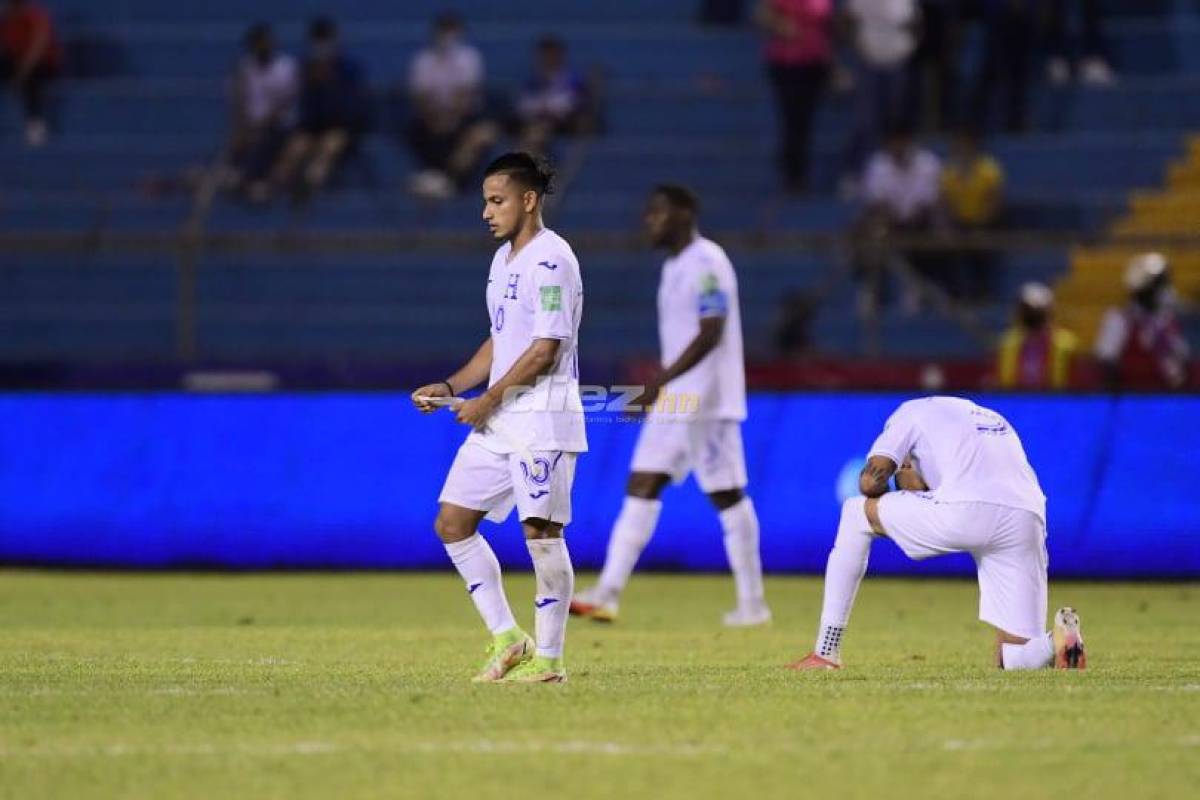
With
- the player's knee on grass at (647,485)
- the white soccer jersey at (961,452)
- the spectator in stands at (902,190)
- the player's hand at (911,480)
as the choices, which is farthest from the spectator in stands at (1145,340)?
the white soccer jersey at (961,452)

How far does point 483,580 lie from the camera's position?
33.2 ft

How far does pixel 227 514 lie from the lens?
58.4ft

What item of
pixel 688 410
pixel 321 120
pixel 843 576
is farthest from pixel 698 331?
pixel 321 120

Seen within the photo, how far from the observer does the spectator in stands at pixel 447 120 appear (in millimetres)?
24797

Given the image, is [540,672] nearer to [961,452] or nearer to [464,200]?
[961,452]

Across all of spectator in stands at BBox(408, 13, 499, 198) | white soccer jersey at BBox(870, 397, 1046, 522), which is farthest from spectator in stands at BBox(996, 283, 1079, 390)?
white soccer jersey at BBox(870, 397, 1046, 522)

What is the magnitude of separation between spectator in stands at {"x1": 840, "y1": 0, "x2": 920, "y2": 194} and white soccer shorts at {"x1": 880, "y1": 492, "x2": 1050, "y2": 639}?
1386 centimetres

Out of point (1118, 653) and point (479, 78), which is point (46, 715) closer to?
point (1118, 653)

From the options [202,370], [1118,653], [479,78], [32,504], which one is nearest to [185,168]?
[479,78]

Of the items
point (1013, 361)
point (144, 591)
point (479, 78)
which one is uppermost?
point (479, 78)

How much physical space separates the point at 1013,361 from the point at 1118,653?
7.41 meters

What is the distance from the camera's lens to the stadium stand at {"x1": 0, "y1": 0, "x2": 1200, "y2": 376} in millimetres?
22172

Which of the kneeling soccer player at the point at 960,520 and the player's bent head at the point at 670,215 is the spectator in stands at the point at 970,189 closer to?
the player's bent head at the point at 670,215

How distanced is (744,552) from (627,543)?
28.6 inches
